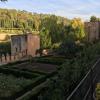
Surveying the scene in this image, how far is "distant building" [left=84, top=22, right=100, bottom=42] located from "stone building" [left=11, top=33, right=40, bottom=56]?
17.3 meters

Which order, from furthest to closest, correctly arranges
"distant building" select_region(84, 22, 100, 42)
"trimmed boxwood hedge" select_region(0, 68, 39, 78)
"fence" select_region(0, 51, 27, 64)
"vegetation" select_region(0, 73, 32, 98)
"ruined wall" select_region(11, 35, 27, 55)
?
"distant building" select_region(84, 22, 100, 42) → "ruined wall" select_region(11, 35, 27, 55) → "fence" select_region(0, 51, 27, 64) → "trimmed boxwood hedge" select_region(0, 68, 39, 78) → "vegetation" select_region(0, 73, 32, 98)

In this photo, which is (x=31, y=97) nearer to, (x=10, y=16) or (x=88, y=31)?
(x=88, y=31)

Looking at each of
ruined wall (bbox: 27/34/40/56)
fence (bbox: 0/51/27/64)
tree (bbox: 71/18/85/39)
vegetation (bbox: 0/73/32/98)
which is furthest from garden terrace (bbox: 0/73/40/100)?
tree (bbox: 71/18/85/39)

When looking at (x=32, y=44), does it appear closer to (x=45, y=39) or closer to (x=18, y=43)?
(x=18, y=43)

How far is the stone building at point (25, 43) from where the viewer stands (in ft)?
97.9

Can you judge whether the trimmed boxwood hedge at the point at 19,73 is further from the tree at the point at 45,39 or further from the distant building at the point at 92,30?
the distant building at the point at 92,30

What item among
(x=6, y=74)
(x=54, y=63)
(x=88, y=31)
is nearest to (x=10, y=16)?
(x=88, y=31)

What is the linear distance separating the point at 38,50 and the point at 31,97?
2329 centimetres

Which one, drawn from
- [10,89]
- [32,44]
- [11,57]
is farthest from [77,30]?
[10,89]

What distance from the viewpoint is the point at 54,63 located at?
22656 millimetres

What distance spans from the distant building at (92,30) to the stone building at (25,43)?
17.3m

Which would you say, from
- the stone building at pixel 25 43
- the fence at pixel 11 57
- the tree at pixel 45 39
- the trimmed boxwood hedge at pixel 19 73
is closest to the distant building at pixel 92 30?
the tree at pixel 45 39

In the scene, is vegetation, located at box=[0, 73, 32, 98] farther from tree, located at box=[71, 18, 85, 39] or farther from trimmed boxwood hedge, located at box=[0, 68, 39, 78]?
tree, located at box=[71, 18, 85, 39]

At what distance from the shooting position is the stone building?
29828mm
